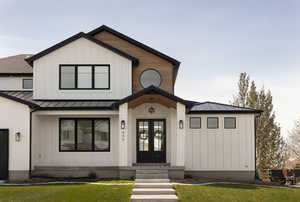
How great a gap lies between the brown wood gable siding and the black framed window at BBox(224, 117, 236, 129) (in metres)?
3.31

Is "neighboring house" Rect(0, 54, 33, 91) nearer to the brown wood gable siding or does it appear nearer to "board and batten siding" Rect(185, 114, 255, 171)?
the brown wood gable siding

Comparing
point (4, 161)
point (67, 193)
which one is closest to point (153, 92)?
point (67, 193)

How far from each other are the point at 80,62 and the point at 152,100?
4.33 m

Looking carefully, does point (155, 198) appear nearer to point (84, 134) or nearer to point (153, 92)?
point (153, 92)

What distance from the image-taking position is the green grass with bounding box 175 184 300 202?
10945mm

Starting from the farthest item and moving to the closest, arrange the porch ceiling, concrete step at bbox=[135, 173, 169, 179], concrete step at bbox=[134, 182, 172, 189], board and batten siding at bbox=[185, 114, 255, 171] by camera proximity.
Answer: board and batten siding at bbox=[185, 114, 255, 171] → the porch ceiling → concrete step at bbox=[135, 173, 169, 179] → concrete step at bbox=[134, 182, 172, 189]

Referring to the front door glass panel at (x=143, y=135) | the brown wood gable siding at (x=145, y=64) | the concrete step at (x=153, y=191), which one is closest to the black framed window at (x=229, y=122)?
the brown wood gable siding at (x=145, y=64)

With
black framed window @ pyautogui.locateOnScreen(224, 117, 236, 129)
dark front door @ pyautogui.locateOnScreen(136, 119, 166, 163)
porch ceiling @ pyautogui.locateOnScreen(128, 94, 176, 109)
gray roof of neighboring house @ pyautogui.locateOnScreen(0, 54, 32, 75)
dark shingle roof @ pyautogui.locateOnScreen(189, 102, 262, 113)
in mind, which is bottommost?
dark front door @ pyautogui.locateOnScreen(136, 119, 166, 163)

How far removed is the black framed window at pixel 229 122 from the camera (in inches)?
A: 656

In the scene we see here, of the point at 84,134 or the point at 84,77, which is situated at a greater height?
the point at 84,77

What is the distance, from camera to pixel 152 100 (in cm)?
1631

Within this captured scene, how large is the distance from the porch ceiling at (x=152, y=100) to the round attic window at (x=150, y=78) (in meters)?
1.80

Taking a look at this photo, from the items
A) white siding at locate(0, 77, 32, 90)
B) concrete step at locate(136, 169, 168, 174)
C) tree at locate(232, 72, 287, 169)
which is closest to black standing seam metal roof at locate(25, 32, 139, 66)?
white siding at locate(0, 77, 32, 90)

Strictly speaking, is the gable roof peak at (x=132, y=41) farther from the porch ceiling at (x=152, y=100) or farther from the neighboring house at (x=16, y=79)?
the neighboring house at (x=16, y=79)
